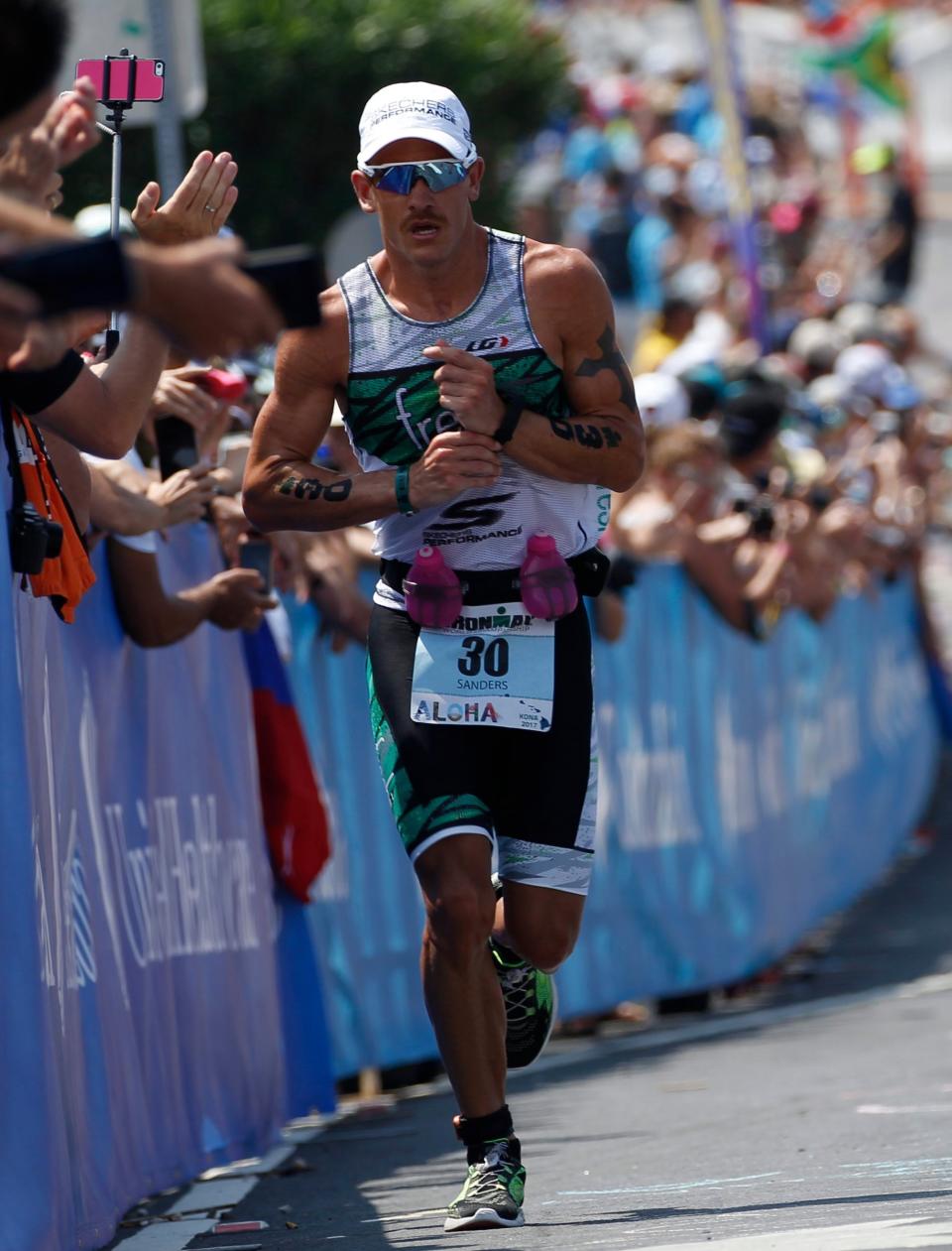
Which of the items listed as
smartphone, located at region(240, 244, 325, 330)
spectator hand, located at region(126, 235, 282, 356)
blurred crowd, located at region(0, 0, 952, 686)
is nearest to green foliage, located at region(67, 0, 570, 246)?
blurred crowd, located at region(0, 0, 952, 686)

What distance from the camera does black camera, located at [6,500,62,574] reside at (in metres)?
5.29

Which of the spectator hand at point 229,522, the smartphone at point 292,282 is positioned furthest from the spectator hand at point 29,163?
the spectator hand at point 229,522

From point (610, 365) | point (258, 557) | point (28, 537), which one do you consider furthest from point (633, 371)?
point (28, 537)

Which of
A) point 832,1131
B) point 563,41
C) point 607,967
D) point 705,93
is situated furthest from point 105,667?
point 705,93

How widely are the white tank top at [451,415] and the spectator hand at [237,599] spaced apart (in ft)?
4.11

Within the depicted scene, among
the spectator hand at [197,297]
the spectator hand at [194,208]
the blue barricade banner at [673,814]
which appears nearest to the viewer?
the spectator hand at [197,297]

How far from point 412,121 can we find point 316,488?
2.54 ft

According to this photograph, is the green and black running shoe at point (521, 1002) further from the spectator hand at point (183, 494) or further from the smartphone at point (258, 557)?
the smartphone at point (258, 557)

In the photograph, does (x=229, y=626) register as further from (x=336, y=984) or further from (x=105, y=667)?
(x=336, y=984)

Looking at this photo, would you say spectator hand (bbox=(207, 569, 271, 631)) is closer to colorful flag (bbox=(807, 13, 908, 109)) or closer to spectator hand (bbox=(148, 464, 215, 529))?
spectator hand (bbox=(148, 464, 215, 529))

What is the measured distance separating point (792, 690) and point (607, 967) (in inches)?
97.8

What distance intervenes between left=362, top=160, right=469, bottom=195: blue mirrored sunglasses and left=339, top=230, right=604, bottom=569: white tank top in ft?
0.71

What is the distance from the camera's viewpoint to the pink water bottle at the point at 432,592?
5.86 meters

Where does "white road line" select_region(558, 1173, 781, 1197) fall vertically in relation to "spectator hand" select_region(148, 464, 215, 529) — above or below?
below
